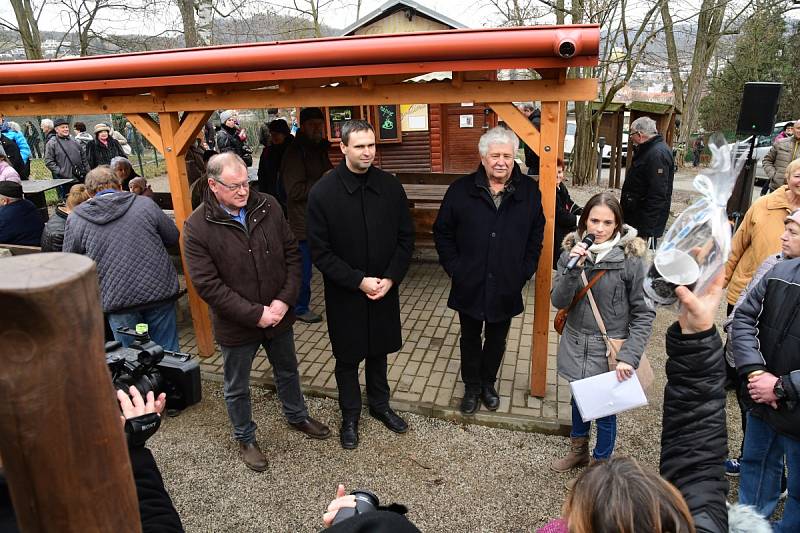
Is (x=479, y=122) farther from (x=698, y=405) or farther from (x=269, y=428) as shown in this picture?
(x=698, y=405)

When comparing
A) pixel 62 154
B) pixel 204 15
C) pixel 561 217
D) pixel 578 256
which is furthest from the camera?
pixel 204 15

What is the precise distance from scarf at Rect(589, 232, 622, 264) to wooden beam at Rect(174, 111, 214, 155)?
309 cm

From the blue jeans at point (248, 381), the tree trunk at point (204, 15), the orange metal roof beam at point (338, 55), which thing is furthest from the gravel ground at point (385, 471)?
the tree trunk at point (204, 15)

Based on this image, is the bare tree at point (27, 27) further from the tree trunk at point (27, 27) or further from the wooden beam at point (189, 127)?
the wooden beam at point (189, 127)

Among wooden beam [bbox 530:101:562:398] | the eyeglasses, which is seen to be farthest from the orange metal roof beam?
the eyeglasses

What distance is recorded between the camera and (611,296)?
9.77ft

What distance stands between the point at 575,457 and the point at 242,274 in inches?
92.3

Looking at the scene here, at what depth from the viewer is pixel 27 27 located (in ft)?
45.9

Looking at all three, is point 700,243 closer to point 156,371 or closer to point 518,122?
point 156,371

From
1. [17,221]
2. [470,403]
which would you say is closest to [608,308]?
[470,403]

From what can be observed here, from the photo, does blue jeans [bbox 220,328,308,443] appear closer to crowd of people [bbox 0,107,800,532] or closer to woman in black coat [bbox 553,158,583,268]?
crowd of people [bbox 0,107,800,532]

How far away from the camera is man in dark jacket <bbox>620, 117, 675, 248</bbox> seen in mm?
5227

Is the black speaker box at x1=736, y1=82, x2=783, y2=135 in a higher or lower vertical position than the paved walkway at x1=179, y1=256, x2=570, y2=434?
higher

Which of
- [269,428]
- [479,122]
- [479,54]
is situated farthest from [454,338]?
[479,122]
